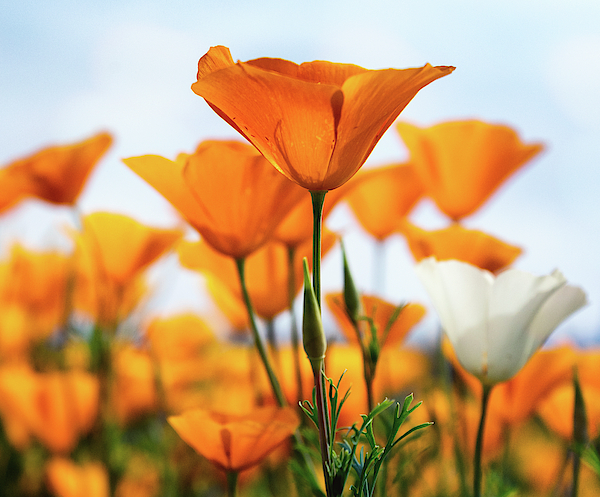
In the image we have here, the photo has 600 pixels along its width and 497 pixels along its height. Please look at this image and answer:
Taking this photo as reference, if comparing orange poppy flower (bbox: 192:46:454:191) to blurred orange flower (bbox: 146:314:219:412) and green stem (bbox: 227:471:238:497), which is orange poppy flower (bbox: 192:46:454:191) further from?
blurred orange flower (bbox: 146:314:219:412)

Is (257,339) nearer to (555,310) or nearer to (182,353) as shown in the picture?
(555,310)

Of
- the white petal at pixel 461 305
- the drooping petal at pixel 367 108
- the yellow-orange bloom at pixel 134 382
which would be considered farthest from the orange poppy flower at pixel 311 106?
the yellow-orange bloom at pixel 134 382

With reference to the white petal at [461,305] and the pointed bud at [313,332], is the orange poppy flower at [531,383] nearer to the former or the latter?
the white petal at [461,305]

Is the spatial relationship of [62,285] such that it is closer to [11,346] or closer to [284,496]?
[11,346]

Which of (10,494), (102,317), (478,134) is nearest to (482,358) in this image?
(478,134)

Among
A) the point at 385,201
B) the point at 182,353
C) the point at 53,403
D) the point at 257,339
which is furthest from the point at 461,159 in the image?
the point at 182,353

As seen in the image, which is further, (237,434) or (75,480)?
(75,480)

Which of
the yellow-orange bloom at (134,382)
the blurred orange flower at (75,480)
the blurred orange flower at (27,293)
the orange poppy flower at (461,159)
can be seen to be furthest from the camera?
the blurred orange flower at (27,293)
